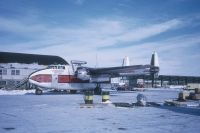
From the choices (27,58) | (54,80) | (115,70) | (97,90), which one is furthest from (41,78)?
(27,58)

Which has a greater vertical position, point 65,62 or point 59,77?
point 65,62

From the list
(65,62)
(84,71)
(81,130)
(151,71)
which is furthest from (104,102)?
(65,62)

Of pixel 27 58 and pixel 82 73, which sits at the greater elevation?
pixel 27 58

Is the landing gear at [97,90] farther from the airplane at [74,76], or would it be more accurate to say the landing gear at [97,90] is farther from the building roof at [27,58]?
the building roof at [27,58]

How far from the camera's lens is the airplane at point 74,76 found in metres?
34.4

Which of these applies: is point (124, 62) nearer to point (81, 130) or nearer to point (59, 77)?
point (59, 77)

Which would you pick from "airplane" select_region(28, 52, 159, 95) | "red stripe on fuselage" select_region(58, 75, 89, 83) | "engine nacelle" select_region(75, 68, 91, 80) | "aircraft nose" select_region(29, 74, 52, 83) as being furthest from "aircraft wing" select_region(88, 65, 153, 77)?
"aircraft nose" select_region(29, 74, 52, 83)

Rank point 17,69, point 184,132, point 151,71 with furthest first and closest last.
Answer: point 17,69 → point 151,71 → point 184,132

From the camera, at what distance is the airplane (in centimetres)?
3441

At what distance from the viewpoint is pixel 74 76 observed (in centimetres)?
3719

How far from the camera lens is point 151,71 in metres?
42.3

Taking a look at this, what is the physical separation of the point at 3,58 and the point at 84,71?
39.0 meters

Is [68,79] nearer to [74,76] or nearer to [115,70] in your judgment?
[74,76]

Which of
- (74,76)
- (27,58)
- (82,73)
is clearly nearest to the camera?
(82,73)
